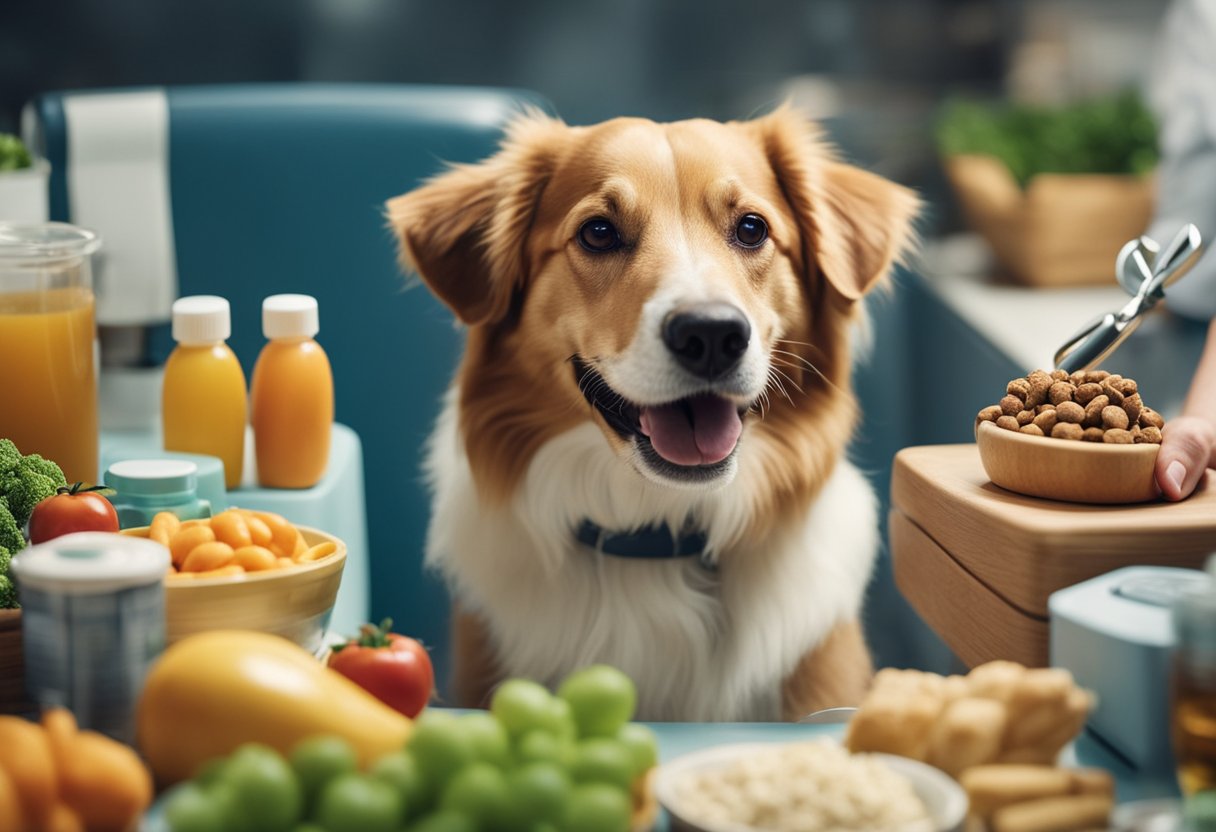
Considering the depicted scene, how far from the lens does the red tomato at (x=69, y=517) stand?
1070mm

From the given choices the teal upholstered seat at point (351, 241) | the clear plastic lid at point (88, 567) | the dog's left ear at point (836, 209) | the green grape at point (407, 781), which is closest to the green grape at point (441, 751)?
the green grape at point (407, 781)

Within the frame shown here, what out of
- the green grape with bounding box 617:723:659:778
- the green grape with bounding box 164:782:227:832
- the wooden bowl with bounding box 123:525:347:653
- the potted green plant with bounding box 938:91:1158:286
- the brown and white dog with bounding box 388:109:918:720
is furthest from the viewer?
the potted green plant with bounding box 938:91:1158:286

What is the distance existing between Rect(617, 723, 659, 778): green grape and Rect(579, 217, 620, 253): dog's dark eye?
0.71 meters

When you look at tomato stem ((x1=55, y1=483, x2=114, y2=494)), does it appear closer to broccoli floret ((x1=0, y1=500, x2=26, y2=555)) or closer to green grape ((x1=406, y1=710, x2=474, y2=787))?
broccoli floret ((x1=0, y1=500, x2=26, y2=555))

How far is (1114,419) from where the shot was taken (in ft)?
3.60

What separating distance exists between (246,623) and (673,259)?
2.00ft

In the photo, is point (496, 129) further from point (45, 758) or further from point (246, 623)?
point (45, 758)

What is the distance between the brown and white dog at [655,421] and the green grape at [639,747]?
55 cm

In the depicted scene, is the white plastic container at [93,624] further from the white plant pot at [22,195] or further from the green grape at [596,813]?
the white plant pot at [22,195]

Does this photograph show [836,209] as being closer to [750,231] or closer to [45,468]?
[750,231]

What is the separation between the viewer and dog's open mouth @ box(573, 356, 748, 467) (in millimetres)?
1399

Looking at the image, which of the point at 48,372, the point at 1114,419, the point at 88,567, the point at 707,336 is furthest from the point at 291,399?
the point at 1114,419

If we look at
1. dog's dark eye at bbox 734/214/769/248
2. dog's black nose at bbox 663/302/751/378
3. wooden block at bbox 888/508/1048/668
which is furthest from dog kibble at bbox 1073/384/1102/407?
dog's dark eye at bbox 734/214/769/248

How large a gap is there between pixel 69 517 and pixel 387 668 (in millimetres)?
290
